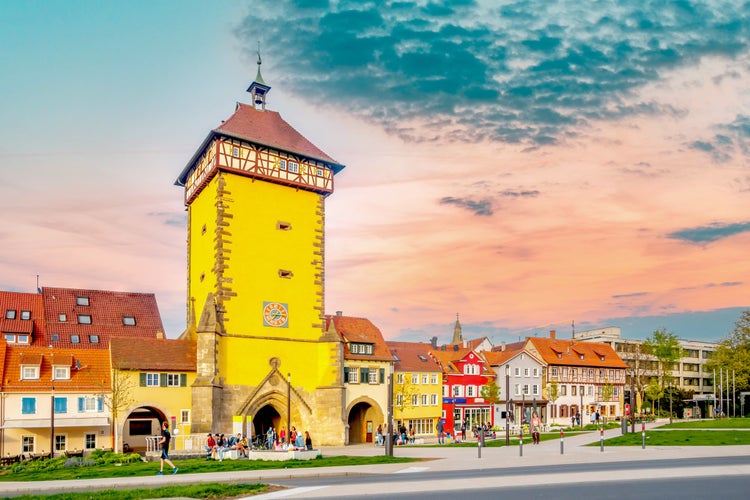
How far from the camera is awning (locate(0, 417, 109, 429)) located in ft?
150

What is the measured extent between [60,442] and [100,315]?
16390 mm

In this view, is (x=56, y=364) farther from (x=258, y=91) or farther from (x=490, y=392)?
(x=490, y=392)

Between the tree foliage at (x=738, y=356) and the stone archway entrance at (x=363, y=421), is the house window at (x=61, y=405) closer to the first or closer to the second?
the stone archway entrance at (x=363, y=421)

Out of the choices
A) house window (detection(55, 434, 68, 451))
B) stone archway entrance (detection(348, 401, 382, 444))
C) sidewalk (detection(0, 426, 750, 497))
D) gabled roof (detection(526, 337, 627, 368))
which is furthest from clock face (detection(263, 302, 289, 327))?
gabled roof (detection(526, 337, 627, 368))

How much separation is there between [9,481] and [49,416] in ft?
60.1

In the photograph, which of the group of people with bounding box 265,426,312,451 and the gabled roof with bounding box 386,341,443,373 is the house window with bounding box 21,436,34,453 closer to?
the group of people with bounding box 265,426,312,451

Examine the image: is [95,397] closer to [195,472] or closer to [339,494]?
[195,472]

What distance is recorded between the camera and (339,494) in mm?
21625

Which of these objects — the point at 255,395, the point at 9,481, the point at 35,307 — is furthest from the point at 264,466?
the point at 35,307

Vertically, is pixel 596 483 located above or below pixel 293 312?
below

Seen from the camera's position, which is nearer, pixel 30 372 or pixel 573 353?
pixel 30 372

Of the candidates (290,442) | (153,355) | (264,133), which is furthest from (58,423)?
(264,133)

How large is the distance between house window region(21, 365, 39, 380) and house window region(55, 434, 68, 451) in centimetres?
421

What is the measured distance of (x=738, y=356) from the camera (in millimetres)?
106250
